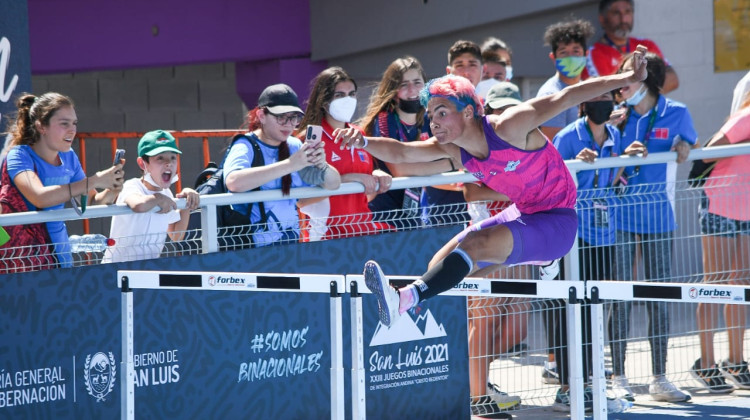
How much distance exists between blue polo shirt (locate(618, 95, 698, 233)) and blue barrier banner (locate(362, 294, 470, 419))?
1.39 meters

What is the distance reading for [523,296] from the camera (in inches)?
213

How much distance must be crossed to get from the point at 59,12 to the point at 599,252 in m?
7.41

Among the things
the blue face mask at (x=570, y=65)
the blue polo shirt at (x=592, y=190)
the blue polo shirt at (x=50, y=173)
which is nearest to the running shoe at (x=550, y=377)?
the blue polo shirt at (x=592, y=190)

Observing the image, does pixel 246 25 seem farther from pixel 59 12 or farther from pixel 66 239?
pixel 66 239

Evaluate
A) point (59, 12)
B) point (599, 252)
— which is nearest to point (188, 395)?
point (599, 252)

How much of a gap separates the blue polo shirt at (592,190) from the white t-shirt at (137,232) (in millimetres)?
2718

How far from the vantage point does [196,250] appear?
247 inches

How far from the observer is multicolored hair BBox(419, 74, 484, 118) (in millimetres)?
5895

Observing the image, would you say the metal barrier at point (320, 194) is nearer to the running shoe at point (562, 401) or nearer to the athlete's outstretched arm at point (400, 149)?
the athlete's outstretched arm at point (400, 149)

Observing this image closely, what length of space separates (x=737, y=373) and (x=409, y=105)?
3092 millimetres

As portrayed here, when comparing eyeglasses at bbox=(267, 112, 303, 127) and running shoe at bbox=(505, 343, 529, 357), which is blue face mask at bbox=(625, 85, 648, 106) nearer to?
running shoe at bbox=(505, 343, 529, 357)

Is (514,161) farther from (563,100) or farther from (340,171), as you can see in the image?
(340,171)

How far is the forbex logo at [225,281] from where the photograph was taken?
→ 17.4 feet

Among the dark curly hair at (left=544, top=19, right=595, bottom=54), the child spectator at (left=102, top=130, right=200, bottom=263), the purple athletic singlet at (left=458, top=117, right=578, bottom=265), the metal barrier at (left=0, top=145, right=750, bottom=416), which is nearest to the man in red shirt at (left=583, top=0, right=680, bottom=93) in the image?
the dark curly hair at (left=544, top=19, right=595, bottom=54)
